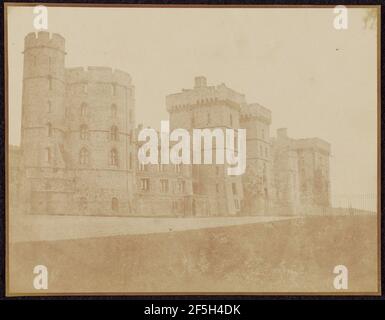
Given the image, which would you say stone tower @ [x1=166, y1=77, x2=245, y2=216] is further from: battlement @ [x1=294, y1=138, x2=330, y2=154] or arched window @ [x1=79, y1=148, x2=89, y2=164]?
arched window @ [x1=79, y1=148, x2=89, y2=164]

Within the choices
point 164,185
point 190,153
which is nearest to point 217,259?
point 164,185

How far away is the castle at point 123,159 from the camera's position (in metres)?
6.50

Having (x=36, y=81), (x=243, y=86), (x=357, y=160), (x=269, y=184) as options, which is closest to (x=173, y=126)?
(x=243, y=86)

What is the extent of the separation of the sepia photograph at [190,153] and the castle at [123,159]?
3 cm

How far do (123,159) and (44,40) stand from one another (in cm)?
241

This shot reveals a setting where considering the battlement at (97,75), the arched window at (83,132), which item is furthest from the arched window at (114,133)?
the battlement at (97,75)

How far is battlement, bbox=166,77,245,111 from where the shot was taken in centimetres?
665

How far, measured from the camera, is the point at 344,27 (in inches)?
258

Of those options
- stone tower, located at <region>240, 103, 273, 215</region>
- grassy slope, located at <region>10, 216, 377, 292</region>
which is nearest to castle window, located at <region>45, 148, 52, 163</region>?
grassy slope, located at <region>10, 216, 377, 292</region>

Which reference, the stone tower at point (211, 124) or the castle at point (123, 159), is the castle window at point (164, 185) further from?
the stone tower at point (211, 124)

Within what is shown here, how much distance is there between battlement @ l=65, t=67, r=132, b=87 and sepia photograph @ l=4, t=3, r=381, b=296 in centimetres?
2

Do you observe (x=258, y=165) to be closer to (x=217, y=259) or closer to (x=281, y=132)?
(x=281, y=132)

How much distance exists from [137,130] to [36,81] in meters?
1.96

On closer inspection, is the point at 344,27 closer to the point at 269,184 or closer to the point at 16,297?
the point at 269,184
